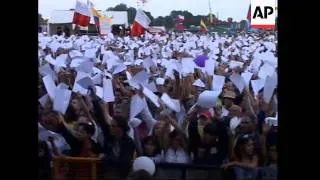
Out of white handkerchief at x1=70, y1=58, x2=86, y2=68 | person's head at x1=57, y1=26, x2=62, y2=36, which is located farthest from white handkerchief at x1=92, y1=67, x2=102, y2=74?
person's head at x1=57, y1=26, x2=62, y2=36

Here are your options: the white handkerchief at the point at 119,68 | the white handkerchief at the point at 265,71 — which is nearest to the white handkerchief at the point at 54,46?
the white handkerchief at the point at 119,68

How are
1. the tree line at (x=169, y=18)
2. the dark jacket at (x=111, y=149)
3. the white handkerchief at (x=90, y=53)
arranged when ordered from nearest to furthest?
1. the dark jacket at (x=111, y=149)
2. the tree line at (x=169, y=18)
3. the white handkerchief at (x=90, y=53)

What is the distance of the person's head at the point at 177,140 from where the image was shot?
4.10 m

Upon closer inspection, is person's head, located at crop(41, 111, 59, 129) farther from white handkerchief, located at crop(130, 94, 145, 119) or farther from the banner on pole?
the banner on pole

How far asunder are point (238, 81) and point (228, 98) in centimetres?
34

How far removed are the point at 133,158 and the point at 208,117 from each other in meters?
0.61

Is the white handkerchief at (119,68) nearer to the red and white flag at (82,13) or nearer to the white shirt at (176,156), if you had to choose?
the red and white flag at (82,13)

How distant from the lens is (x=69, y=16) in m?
5.24

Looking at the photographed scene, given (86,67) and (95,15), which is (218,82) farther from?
(95,15)

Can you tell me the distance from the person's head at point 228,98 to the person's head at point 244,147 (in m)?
0.39

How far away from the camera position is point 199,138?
13.5 ft

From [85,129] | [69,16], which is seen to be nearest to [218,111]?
[85,129]
